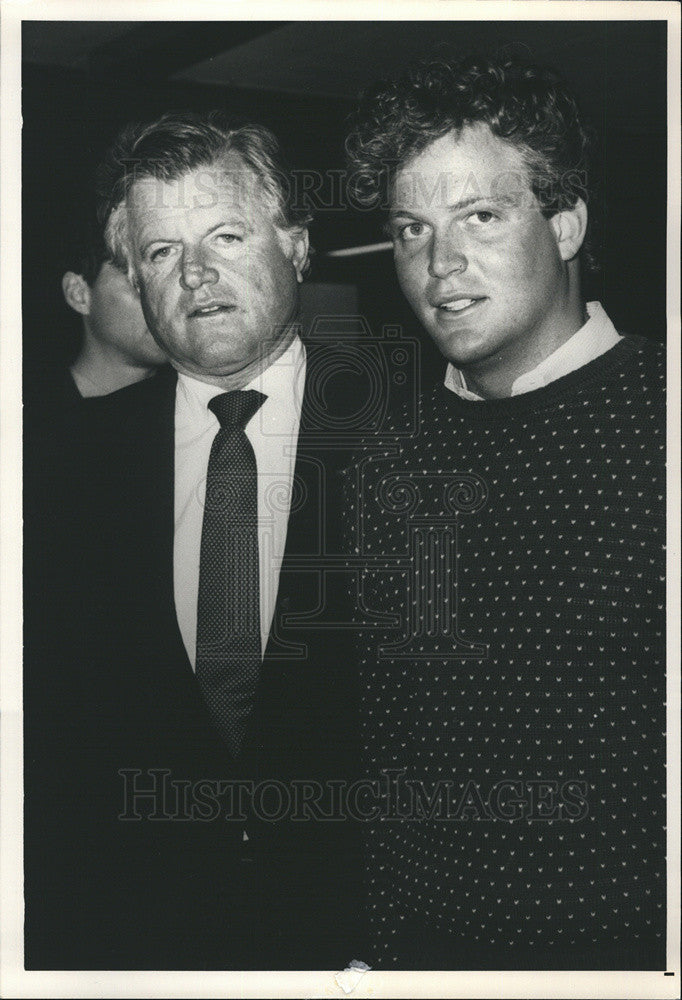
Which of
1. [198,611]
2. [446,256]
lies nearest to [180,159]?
[446,256]

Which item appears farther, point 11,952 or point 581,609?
point 11,952

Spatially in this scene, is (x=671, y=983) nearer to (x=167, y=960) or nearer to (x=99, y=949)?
(x=167, y=960)

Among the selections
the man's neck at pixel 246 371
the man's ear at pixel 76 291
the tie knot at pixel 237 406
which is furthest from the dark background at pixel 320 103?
the tie knot at pixel 237 406

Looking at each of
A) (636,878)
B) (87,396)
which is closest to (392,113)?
(87,396)

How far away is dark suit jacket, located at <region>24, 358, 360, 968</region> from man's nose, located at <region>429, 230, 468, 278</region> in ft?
1.11

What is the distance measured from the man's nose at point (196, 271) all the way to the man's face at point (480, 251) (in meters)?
0.33

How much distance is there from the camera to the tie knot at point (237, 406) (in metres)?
1.85

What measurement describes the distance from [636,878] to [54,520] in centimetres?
122

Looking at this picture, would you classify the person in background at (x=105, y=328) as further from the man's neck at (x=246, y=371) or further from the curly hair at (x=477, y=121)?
the curly hair at (x=477, y=121)

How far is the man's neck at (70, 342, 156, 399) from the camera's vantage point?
1.87 m

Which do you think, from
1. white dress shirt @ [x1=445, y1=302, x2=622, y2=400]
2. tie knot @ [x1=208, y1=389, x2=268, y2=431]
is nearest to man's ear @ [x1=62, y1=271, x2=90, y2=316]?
tie knot @ [x1=208, y1=389, x2=268, y2=431]

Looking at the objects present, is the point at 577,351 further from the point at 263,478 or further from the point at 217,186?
Answer: the point at 217,186

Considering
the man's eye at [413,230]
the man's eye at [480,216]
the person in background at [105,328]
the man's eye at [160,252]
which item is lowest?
the person in background at [105,328]

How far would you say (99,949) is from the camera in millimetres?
1882
